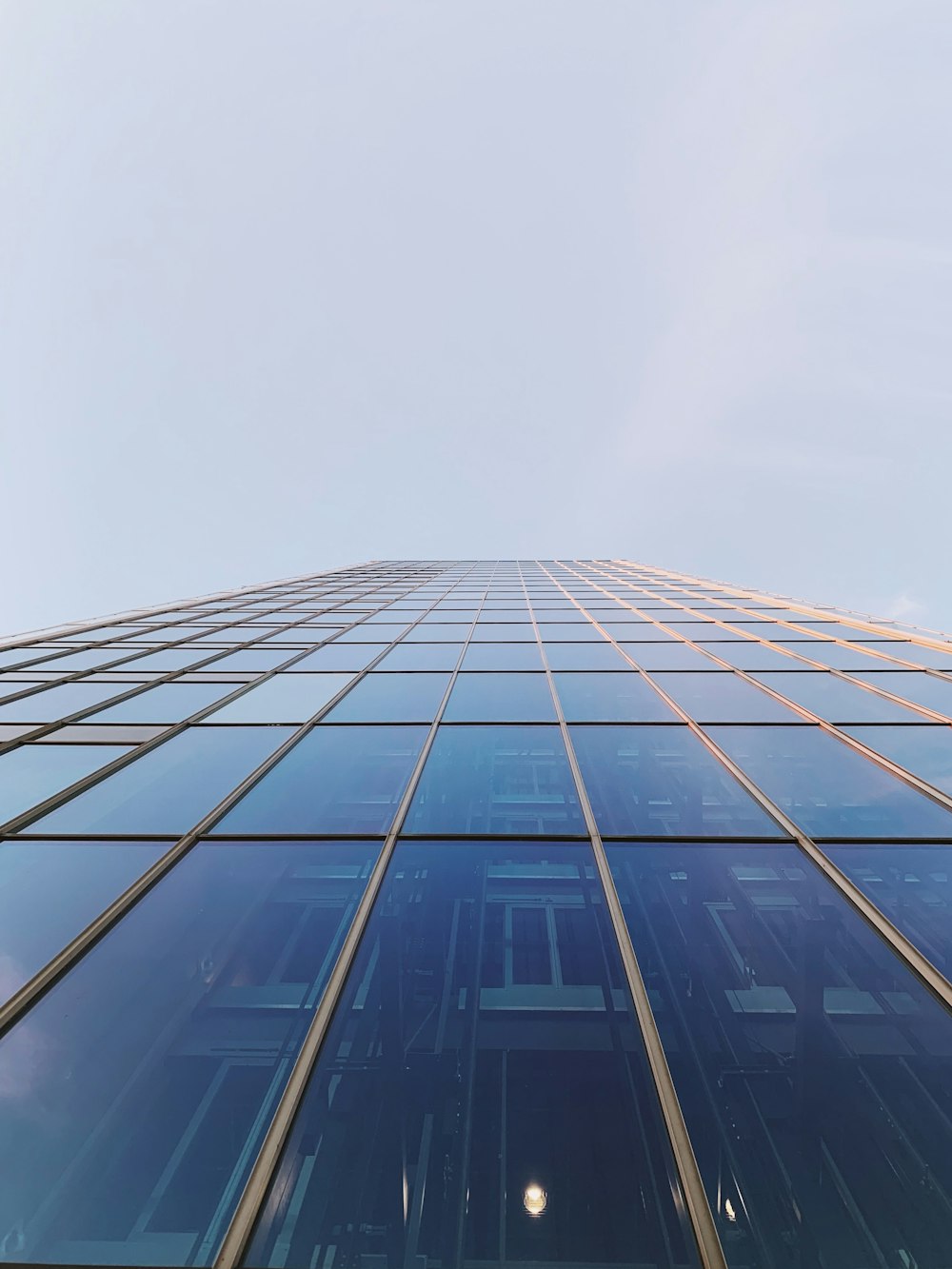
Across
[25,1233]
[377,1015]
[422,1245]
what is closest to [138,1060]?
[25,1233]

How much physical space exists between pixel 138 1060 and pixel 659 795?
488 cm

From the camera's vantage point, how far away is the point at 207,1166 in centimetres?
308

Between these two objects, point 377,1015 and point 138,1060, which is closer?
point 138,1060

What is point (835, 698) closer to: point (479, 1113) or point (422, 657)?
point (422, 657)

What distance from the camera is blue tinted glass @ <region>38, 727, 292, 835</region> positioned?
20.0 ft

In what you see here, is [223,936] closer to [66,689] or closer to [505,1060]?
[505,1060]

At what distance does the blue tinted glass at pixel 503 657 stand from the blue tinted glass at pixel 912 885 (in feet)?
21.4

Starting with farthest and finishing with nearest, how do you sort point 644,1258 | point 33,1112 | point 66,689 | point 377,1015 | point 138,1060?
point 66,689, point 377,1015, point 138,1060, point 33,1112, point 644,1258

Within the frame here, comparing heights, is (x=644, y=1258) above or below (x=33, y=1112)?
below

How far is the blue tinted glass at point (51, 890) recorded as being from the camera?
4363 mm

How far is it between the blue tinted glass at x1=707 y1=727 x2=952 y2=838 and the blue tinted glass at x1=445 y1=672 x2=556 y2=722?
8.13 ft

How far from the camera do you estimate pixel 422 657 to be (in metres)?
12.3

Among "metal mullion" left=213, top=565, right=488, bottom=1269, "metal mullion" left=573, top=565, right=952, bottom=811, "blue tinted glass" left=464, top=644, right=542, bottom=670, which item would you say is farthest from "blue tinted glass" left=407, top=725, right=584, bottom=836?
"blue tinted glass" left=464, top=644, right=542, bottom=670

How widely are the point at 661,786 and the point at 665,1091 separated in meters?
3.41
